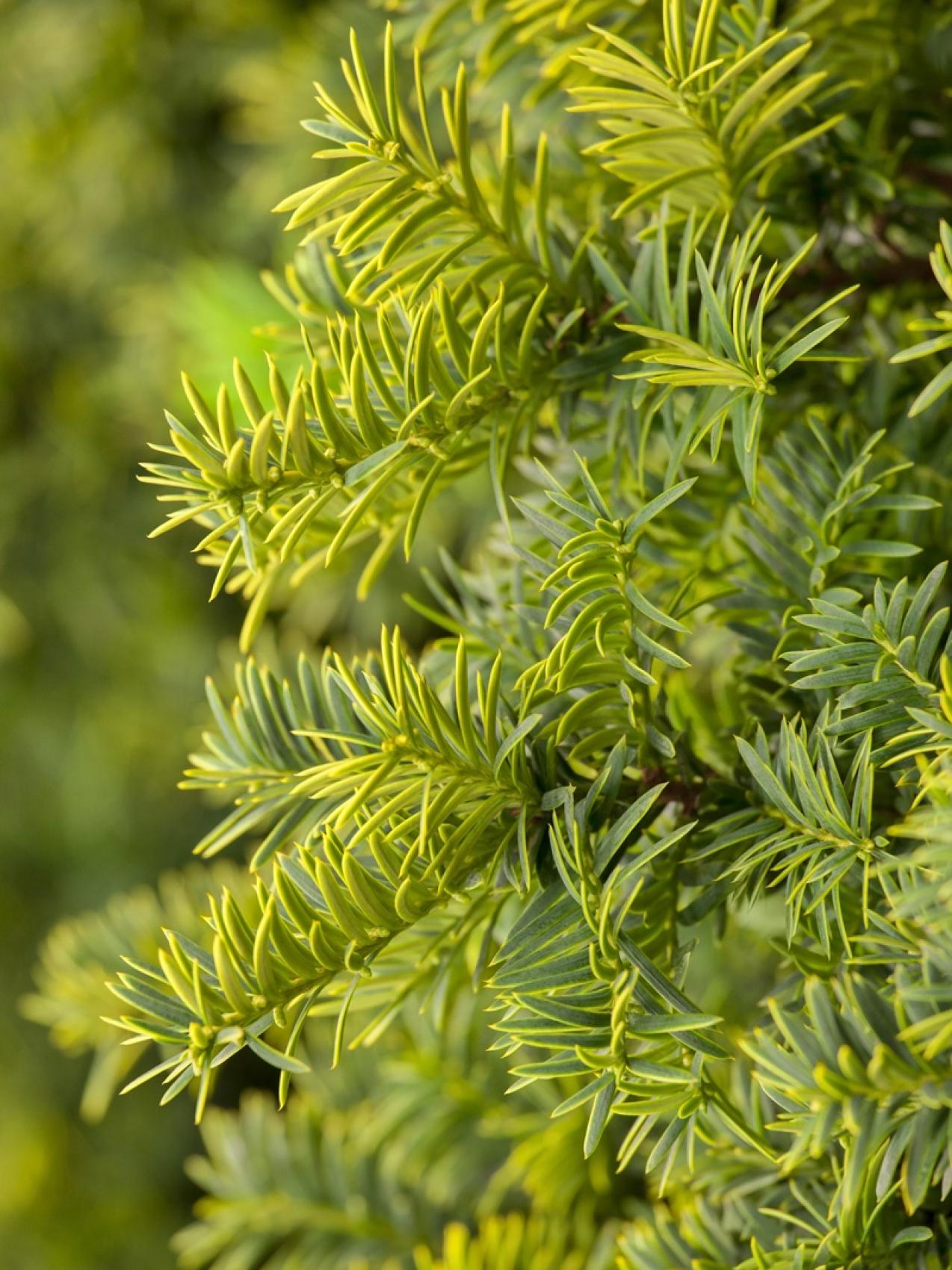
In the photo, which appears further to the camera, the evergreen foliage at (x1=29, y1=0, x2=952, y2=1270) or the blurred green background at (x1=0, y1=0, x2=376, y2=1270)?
the blurred green background at (x1=0, y1=0, x2=376, y2=1270)

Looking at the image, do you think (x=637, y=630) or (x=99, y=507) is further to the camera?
(x=99, y=507)

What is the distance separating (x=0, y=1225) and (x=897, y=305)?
75cm

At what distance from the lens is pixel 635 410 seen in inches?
9.8

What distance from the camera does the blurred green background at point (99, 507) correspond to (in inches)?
Answer: 27.5

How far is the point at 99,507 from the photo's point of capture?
2.52 feet

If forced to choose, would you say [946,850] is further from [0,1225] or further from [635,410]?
[0,1225]

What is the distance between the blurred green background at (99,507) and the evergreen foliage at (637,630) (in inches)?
16.5

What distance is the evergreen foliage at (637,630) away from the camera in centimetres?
19

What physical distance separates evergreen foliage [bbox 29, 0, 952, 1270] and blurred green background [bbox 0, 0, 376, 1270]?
42 centimetres

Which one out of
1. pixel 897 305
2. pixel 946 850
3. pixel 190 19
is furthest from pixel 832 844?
pixel 190 19

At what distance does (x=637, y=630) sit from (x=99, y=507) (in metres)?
0.63

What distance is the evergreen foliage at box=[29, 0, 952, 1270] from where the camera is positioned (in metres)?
0.19

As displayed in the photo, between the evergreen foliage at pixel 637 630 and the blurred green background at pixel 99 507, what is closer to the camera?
the evergreen foliage at pixel 637 630

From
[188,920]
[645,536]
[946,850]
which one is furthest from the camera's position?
[188,920]
